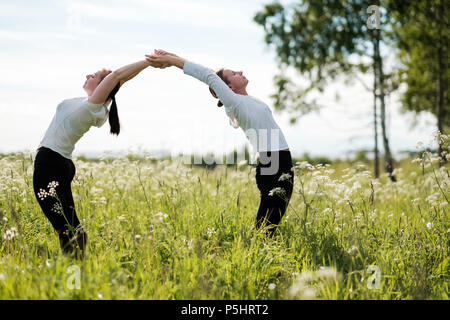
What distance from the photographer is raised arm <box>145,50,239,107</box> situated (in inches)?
161

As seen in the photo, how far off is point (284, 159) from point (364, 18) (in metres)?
10.9

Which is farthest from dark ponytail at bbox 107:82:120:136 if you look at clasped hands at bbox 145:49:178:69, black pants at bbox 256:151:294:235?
black pants at bbox 256:151:294:235

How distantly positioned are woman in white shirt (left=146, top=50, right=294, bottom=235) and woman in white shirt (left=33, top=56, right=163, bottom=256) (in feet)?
3.40

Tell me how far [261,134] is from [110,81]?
1746mm

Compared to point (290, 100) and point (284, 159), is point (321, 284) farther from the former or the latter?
point (290, 100)

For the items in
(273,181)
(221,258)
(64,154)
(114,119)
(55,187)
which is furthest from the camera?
(114,119)

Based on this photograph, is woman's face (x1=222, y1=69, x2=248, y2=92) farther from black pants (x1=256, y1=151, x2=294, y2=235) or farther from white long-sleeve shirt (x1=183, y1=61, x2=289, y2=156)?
black pants (x1=256, y1=151, x2=294, y2=235)

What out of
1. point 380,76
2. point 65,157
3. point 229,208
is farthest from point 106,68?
point 380,76

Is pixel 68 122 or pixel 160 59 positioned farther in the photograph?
pixel 160 59

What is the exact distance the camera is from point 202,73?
14.0ft

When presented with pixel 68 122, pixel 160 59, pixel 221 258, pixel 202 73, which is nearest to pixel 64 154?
pixel 68 122

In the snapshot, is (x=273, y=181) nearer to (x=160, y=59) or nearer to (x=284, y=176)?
(x=284, y=176)

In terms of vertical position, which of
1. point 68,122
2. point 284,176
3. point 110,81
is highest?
point 110,81

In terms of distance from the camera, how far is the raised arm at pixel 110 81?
409 centimetres
